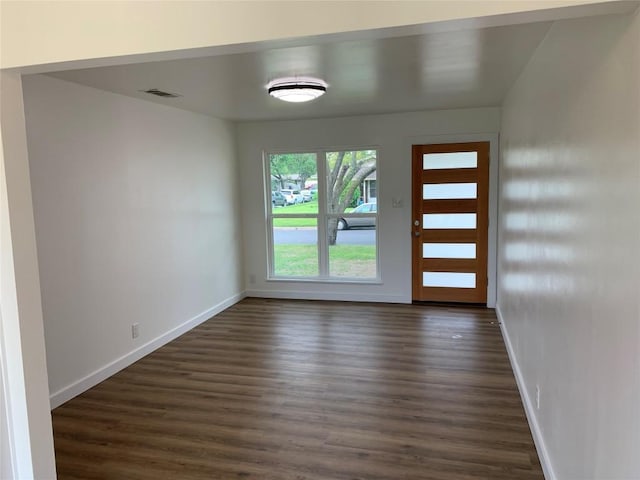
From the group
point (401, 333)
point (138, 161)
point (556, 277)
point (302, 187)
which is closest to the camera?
point (556, 277)

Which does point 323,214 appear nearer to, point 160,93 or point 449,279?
point 449,279

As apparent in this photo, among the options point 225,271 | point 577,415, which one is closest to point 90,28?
point 577,415

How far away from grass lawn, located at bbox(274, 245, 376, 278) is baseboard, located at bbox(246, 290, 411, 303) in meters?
0.26

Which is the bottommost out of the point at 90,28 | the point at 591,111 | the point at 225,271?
the point at 225,271

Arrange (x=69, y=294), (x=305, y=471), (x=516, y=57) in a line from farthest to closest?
(x=69, y=294), (x=516, y=57), (x=305, y=471)

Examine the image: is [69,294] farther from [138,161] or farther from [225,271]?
[225,271]

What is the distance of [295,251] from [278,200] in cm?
75

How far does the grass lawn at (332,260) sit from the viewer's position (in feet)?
20.5

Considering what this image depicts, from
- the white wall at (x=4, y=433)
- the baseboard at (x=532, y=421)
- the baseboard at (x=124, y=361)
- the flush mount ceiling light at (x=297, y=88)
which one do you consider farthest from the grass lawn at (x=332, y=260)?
the white wall at (x=4, y=433)

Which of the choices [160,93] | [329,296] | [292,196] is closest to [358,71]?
[160,93]

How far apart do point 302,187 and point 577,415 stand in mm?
4848

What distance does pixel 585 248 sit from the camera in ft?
5.78

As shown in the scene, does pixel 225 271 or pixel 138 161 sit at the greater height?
pixel 138 161

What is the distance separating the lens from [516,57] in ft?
10.5
